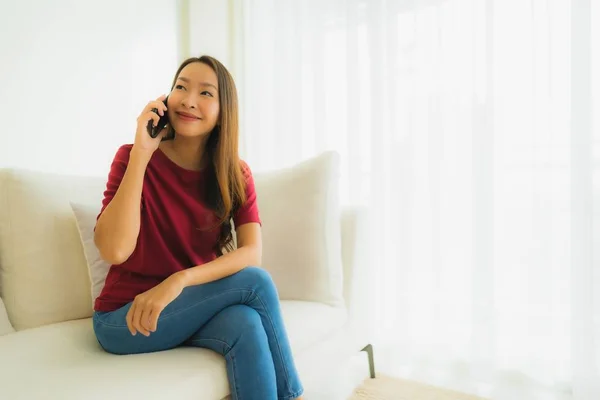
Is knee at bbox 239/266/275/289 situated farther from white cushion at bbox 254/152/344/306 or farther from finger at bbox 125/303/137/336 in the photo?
white cushion at bbox 254/152/344/306

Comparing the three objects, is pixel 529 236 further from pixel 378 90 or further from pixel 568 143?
pixel 378 90

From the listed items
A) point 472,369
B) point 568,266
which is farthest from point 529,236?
point 472,369

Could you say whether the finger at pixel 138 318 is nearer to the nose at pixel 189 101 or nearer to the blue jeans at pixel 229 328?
the blue jeans at pixel 229 328

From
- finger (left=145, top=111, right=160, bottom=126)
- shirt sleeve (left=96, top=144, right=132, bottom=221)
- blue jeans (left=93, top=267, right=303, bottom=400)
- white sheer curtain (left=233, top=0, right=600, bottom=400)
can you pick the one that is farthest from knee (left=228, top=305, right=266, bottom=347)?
white sheer curtain (left=233, top=0, right=600, bottom=400)

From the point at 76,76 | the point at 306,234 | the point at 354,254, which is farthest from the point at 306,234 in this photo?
the point at 76,76

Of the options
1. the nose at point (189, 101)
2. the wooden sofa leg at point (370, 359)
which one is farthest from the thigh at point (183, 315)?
the wooden sofa leg at point (370, 359)

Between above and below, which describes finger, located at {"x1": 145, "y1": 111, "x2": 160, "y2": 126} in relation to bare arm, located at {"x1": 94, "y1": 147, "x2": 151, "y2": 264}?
above

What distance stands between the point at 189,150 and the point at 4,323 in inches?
29.1

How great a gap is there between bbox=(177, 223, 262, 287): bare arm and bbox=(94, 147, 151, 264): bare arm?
16cm

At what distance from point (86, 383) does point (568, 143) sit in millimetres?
1655

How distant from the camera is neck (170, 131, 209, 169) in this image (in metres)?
1.34

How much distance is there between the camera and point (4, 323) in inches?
51.7

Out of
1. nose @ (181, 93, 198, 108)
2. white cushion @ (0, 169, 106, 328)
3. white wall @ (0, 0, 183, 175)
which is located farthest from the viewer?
white wall @ (0, 0, 183, 175)

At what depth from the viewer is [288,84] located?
2328 millimetres
